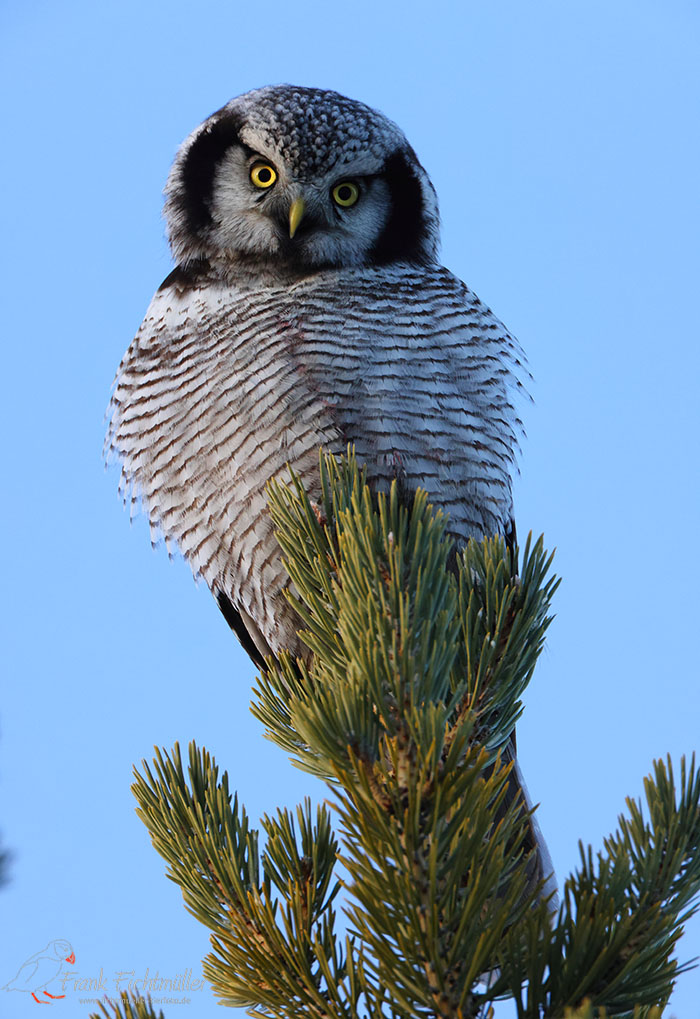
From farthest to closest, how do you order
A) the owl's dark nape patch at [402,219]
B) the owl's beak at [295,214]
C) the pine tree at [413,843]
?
the owl's dark nape patch at [402,219], the owl's beak at [295,214], the pine tree at [413,843]

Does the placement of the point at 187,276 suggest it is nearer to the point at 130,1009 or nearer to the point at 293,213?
the point at 293,213

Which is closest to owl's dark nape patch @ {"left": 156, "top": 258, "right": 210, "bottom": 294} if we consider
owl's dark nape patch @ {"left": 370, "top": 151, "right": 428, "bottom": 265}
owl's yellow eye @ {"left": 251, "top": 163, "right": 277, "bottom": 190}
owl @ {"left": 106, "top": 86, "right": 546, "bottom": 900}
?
owl @ {"left": 106, "top": 86, "right": 546, "bottom": 900}

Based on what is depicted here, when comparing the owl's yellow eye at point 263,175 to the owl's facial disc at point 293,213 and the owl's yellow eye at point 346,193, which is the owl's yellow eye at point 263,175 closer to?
the owl's facial disc at point 293,213

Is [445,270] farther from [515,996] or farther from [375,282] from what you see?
[515,996]

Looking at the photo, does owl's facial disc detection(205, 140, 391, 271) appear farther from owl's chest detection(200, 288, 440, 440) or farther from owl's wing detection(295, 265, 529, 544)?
owl's chest detection(200, 288, 440, 440)

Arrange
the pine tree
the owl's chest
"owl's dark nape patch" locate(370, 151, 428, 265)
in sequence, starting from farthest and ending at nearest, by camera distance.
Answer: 1. "owl's dark nape patch" locate(370, 151, 428, 265)
2. the owl's chest
3. the pine tree

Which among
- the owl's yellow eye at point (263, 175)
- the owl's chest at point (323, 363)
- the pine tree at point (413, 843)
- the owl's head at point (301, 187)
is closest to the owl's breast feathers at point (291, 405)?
the owl's chest at point (323, 363)

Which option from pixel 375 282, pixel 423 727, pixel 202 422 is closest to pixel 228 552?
pixel 202 422

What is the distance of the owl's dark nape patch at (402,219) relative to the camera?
2900 mm

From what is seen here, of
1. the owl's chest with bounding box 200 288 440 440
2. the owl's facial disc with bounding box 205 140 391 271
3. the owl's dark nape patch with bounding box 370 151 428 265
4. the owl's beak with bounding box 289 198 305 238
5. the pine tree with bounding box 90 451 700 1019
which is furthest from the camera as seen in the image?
the owl's dark nape patch with bounding box 370 151 428 265

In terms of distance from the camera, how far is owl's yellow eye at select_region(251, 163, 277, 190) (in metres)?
2.75

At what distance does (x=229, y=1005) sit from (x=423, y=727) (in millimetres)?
521

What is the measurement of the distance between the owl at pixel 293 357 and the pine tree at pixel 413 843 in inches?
40.2

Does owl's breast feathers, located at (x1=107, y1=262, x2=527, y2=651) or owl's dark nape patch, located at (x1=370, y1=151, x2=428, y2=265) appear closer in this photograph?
owl's breast feathers, located at (x1=107, y1=262, x2=527, y2=651)
